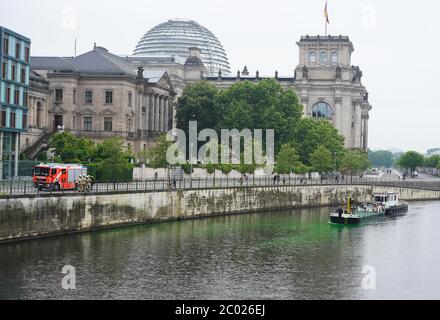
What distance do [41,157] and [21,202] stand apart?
152ft

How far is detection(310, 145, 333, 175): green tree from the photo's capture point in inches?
5256

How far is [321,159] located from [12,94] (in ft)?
217

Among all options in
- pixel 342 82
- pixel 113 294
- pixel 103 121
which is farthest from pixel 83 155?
pixel 342 82

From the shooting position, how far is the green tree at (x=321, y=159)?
134 m

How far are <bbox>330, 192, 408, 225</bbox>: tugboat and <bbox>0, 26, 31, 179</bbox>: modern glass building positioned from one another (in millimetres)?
37667

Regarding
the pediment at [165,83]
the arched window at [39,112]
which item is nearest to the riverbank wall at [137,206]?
the arched window at [39,112]

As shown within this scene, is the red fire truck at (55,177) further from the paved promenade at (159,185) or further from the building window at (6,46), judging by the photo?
the building window at (6,46)

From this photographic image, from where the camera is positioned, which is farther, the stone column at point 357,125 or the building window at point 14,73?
the stone column at point 357,125

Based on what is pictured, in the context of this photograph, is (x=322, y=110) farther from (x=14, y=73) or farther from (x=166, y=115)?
(x=14, y=73)

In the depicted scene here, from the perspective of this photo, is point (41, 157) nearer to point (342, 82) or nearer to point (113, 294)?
A: point (113, 294)

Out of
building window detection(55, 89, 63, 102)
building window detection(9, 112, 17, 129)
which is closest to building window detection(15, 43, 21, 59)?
building window detection(9, 112, 17, 129)

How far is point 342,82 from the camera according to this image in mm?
182000

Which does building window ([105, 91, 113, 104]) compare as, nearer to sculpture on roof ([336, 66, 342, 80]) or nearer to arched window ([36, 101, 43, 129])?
arched window ([36, 101, 43, 129])

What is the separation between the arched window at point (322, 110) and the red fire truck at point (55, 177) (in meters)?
117
